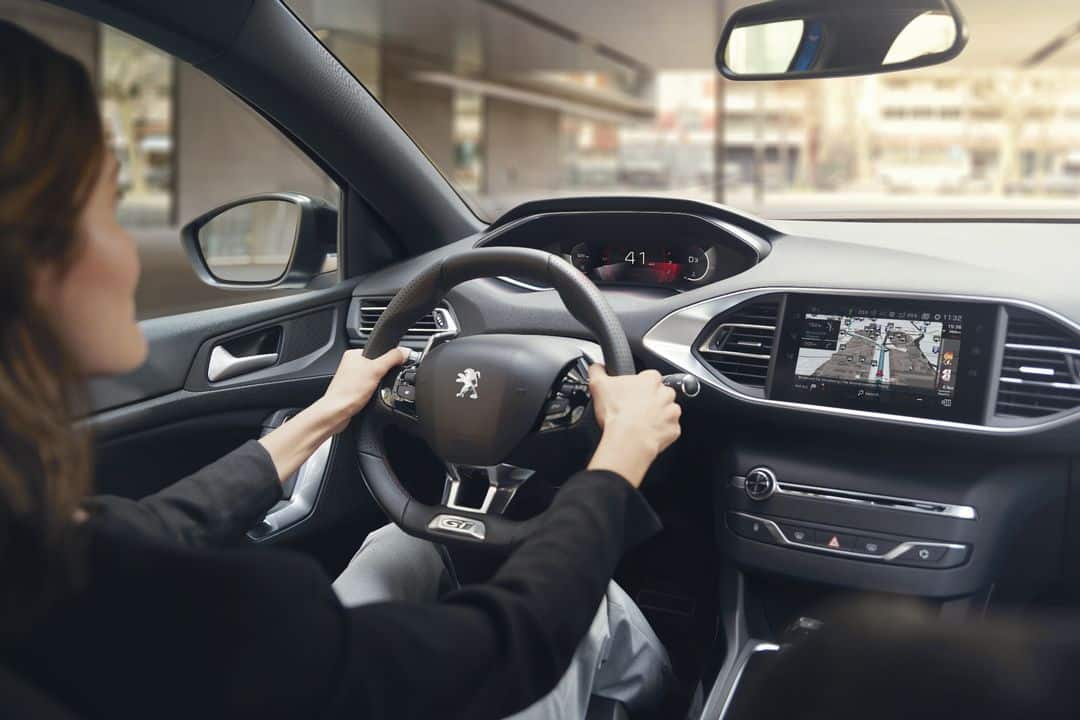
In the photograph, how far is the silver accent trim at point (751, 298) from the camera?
2.01 m

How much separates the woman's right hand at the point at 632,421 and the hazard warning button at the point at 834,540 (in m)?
0.89

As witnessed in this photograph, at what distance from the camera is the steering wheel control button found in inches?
93.1

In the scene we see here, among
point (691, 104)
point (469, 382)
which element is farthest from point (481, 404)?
point (691, 104)

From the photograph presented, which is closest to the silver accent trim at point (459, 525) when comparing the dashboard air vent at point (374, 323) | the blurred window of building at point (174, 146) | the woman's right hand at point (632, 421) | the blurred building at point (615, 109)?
the woman's right hand at point (632, 421)

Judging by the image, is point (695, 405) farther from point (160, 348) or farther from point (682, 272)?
point (160, 348)

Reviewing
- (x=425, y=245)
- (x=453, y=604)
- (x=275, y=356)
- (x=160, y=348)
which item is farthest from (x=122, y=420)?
(x=453, y=604)

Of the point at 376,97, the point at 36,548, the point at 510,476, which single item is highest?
the point at 376,97

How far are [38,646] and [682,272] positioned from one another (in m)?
1.82

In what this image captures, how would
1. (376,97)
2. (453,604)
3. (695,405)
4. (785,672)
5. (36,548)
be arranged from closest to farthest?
(36,548), (785,672), (453,604), (695,405), (376,97)

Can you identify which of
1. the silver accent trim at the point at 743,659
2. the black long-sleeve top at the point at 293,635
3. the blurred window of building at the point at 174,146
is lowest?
the silver accent trim at the point at 743,659

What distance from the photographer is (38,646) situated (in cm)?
91

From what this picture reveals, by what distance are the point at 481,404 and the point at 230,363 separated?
A: 1.01 metres

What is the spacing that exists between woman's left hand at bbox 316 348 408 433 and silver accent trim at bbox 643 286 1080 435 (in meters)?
0.66

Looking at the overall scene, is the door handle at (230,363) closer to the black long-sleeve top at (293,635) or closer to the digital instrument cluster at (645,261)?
the digital instrument cluster at (645,261)
